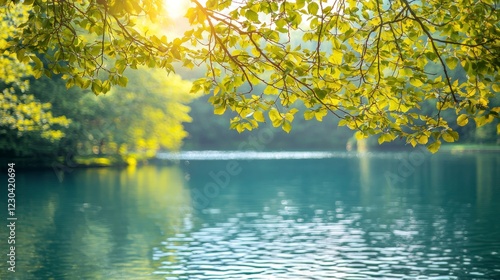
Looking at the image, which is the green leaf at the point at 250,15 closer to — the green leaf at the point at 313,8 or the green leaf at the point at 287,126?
the green leaf at the point at 313,8

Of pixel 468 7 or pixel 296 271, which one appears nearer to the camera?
pixel 468 7

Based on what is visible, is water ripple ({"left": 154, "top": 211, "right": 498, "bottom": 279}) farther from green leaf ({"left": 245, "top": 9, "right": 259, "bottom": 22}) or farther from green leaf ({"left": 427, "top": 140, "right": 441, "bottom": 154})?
green leaf ({"left": 245, "top": 9, "right": 259, "bottom": 22})

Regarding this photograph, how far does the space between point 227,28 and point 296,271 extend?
11629 millimetres

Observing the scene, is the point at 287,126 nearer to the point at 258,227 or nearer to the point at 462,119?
the point at 462,119

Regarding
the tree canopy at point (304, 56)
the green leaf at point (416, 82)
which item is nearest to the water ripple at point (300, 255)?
the tree canopy at point (304, 56)

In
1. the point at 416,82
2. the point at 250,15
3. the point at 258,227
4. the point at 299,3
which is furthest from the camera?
the point at 258,227

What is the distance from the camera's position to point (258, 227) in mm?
28531

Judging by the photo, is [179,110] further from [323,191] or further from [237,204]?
[237,204]

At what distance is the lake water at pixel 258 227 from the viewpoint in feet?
66.7

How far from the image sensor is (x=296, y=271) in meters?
19.8

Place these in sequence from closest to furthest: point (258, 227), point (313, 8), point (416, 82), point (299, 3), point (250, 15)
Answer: point (299, 3), point (250, 15), point (313, 8), point (416, 82), point (258, 227)

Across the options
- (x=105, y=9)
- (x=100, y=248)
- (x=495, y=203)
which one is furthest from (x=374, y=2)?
(x=495, y=203)

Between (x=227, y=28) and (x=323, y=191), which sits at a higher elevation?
(x=227, y=28)

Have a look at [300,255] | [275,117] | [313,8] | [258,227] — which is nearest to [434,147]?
[275,117]
